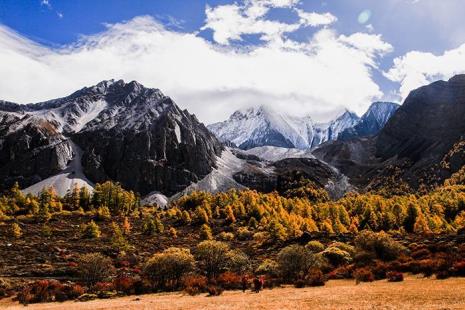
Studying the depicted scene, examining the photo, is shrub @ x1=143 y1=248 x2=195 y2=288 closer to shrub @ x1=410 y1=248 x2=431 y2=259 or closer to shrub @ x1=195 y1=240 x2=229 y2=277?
shrub @ x1=195 y1=240 x2=229 y2=277

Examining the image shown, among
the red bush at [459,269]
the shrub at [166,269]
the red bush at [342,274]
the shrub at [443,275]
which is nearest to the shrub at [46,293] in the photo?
the shrub at [166,269]

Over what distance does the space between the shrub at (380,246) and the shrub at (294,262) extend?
33.9ft

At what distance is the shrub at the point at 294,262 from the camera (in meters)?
49.3

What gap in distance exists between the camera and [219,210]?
571 feet

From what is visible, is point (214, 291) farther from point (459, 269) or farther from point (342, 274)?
point (459, 269)

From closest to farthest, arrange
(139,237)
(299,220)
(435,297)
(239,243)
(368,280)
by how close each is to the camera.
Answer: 1. (435,297)
2. (368,280)
3. (239,243)
4. (139,237)
5. (299,220)

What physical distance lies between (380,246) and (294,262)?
14.1m

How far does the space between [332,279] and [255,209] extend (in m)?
117

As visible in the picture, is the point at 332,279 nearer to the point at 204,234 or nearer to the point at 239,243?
the point at 239,243

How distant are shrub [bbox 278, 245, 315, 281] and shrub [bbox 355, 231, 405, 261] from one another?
33.9ft

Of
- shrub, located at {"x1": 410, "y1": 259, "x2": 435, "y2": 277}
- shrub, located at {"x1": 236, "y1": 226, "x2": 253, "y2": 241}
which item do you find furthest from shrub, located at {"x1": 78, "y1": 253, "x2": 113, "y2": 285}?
shrub, located at {"x1": 236, "y1": 226, "x2": 253, "y2": 241}

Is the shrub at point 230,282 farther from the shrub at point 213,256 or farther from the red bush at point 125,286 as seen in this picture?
the shrub at point 213,256

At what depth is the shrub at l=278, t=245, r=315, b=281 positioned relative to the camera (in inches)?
1940

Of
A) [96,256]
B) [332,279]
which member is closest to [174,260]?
[96,256]
